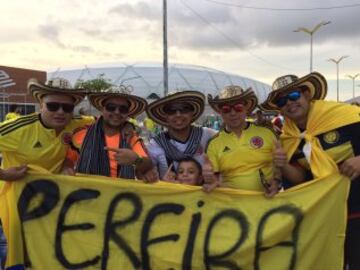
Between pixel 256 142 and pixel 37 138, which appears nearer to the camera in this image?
pixel 256 142

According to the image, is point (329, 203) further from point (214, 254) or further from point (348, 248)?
point (214, 254)

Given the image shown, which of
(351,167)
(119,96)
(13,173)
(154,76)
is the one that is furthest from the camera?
(154,76)

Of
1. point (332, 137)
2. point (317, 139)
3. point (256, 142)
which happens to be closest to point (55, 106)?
point (256, 142)

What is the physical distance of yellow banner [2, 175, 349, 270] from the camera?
411 cm

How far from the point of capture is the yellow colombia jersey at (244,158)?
4453 millimetres

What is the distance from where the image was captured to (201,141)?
16.4 feet

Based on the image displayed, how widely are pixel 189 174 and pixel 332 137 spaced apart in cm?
131

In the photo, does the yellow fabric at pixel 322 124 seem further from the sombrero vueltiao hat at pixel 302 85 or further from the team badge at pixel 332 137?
the sombrero vueltiao hat at pixel 302 85

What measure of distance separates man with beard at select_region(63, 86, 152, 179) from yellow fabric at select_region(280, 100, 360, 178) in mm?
1361

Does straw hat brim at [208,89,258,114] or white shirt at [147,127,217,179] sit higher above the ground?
straw hat brim at [208,89,258,114]

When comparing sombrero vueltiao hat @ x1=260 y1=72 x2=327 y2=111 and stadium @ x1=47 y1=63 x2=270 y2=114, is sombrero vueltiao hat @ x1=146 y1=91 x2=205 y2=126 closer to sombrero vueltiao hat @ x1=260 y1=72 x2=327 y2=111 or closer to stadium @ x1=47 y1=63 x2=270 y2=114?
sombrero vueltiao hat @ x1=260 y1=72 x2=327 y2=111

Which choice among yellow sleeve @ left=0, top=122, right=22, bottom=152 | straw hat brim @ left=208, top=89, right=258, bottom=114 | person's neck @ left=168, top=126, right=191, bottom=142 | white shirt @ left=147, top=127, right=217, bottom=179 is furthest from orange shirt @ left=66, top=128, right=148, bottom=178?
straw hat brim @ left=208, top=89, right=258, bottom=114

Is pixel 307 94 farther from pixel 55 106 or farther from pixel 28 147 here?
pixel 28 147

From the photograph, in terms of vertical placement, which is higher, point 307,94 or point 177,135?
point 307,94
